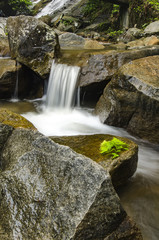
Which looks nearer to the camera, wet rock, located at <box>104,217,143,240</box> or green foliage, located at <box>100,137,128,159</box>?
wet rock, located at <box>104,217,143,240</box>

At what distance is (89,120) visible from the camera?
6.50 m

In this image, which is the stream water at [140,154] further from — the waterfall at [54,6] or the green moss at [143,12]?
the waterfall at [54,6]

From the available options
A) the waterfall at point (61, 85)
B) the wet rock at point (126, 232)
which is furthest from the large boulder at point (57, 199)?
the waterfall at point (61, 85)

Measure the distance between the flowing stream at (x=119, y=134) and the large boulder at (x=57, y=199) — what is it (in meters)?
1.06

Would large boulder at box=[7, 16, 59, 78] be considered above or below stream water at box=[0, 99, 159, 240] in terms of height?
above

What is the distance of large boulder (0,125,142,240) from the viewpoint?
1818mm

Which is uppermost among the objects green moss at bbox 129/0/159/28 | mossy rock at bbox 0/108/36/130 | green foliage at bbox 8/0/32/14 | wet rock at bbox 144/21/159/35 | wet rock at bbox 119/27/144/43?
green foliage at bbox 8/0/32/14

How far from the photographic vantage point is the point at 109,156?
319 centimetres

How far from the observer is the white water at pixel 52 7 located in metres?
27.7

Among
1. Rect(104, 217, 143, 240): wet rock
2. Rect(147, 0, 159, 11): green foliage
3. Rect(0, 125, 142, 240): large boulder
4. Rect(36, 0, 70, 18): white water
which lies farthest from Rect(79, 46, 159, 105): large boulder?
Rect(36, 0, 70, 18): white water

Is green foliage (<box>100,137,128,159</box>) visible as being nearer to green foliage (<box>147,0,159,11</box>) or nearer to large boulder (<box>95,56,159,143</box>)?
large boulder (<box>95,56,159,143</box>)

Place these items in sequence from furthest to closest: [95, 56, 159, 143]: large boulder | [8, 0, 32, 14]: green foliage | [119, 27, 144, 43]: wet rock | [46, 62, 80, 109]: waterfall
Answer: [8, 0, 32, 14]: green foliage → [119, 27, 144, 43]: wet rock → [46, 62, 80, 109]: waterfall → [95, 56, 159, 143]: large boulder

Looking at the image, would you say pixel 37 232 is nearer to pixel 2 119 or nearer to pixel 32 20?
pixel 2 119

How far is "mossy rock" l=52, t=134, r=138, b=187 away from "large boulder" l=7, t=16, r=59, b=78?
495 centimetres
